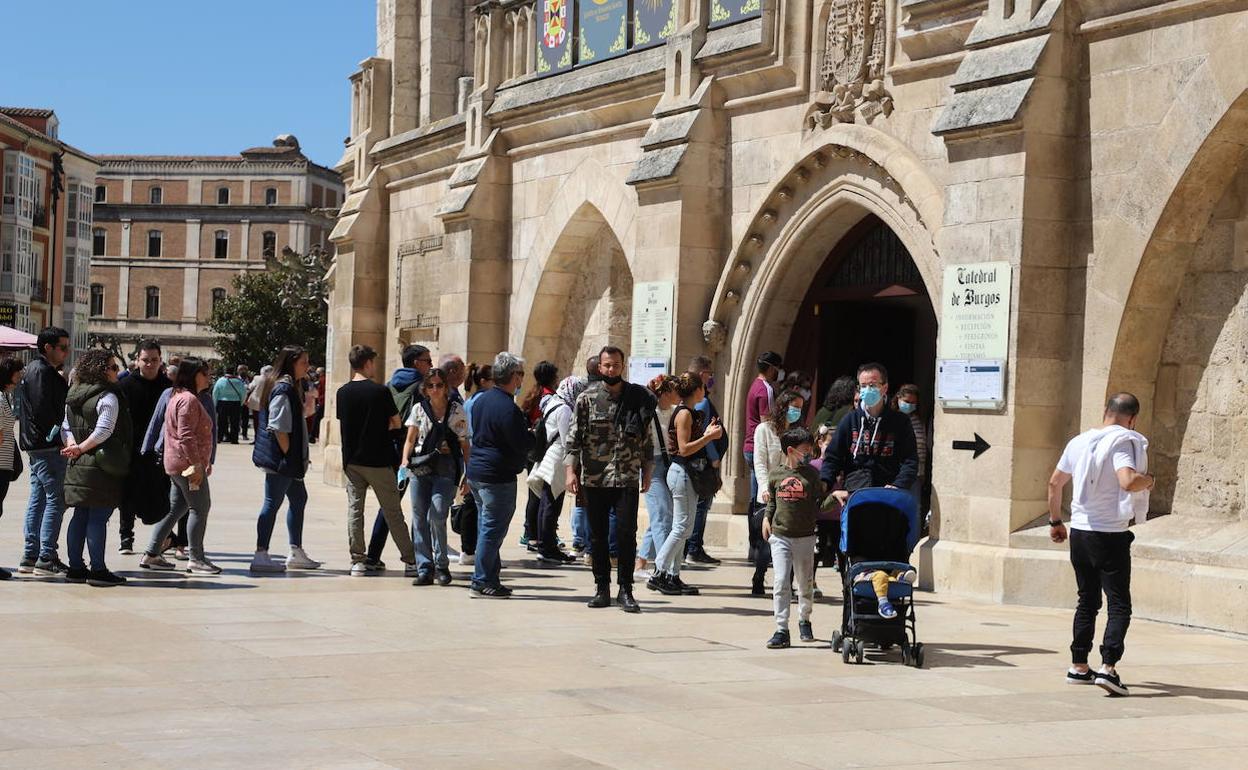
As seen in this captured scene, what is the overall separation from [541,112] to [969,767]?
1306 cm

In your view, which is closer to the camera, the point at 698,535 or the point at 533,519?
the point at 698,535

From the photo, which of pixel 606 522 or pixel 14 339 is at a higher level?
pixel 14 339

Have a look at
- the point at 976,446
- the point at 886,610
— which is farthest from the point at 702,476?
the point at 886,610

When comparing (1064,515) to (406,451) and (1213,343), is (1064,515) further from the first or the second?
(406,451)

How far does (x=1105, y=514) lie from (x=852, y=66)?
256 inches

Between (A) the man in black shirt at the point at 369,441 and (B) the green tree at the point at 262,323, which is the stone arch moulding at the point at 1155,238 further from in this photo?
(B) the green tree at the point at 262,323

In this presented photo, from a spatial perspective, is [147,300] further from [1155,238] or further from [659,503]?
[1155,238]

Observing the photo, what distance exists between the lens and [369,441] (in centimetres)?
1260

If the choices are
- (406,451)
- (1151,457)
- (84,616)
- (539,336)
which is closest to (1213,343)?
(1151,457)

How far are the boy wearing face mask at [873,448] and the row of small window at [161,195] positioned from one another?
3571 inches

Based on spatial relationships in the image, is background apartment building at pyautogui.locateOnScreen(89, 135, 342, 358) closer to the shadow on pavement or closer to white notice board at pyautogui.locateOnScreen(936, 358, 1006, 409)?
white notice board at pyautogui.locateOnScreen(936, 358, 1006, 409)

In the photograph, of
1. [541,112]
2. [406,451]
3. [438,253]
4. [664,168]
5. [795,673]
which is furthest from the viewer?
[438,253]

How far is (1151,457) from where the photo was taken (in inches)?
472

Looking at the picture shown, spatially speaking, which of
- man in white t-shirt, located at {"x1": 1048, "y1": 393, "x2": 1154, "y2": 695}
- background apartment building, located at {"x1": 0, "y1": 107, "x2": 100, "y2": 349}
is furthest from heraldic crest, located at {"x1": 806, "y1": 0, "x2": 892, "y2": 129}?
background apartment building, located at {"x1": 0, "y1": 107, "x2": 100, "y2": 349}
